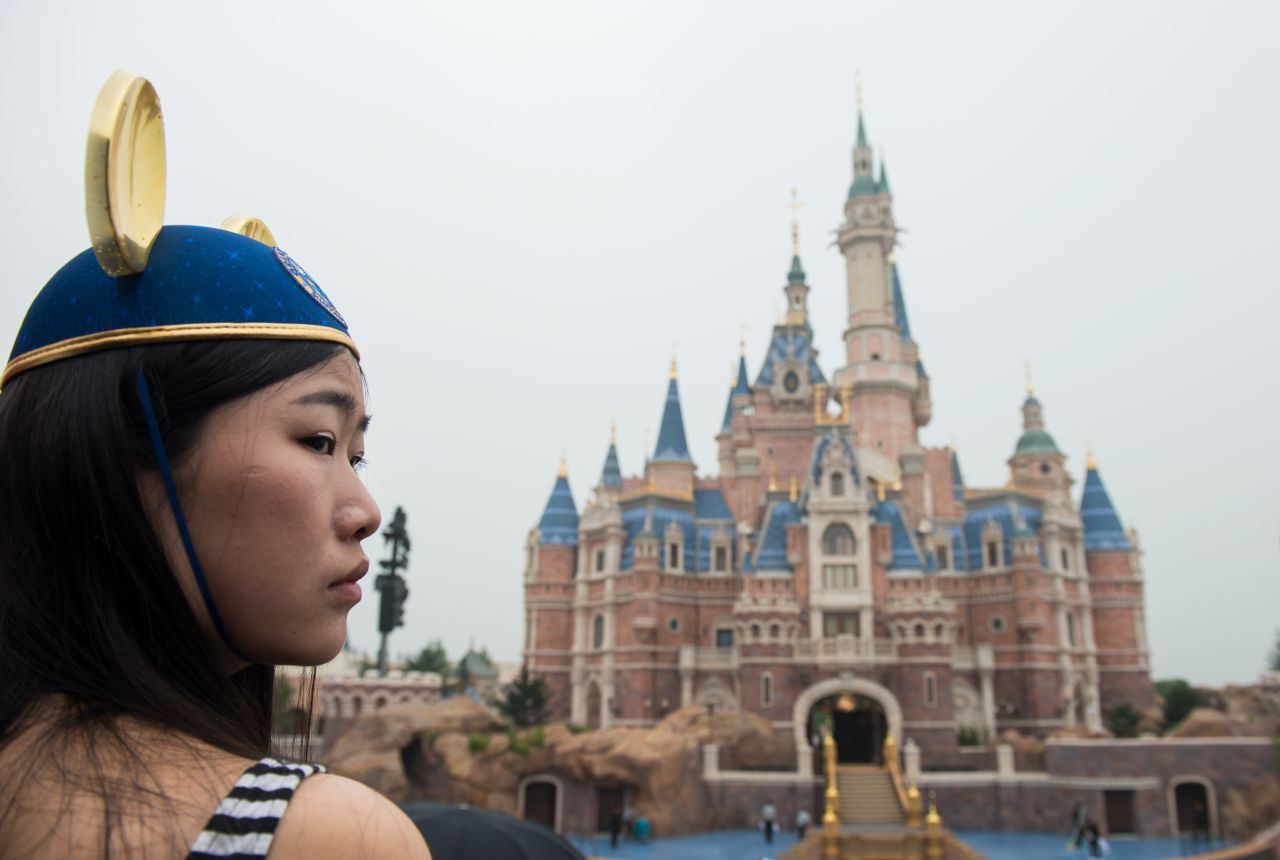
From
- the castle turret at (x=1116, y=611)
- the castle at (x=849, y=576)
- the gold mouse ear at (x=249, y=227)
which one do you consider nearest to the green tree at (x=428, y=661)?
the castle at (x=849, y=576)

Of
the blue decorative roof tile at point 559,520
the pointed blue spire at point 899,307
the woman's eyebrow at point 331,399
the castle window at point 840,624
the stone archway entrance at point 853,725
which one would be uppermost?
the pointed blue spire at point 899,307

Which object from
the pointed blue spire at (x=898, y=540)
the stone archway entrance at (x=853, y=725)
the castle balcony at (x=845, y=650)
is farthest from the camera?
the pointed blue spire at (x=898, y=540)

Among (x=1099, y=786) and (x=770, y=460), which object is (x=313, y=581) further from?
(x=770, y=460)

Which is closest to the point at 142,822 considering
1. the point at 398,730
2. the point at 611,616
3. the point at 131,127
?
the point at 131,127

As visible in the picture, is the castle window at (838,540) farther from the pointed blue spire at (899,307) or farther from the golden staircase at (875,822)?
the pointed blue spire at (899,307)

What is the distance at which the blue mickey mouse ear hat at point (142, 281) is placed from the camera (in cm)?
125

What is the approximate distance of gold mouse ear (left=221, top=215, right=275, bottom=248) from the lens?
1.67 m

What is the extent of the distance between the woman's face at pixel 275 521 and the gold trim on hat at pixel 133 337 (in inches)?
3.4

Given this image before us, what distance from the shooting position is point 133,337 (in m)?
1.31

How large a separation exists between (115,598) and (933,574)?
32534 millimetres

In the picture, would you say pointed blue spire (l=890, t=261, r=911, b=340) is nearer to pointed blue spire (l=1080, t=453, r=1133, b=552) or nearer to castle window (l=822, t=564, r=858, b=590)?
pointed blue spire (l=1080, t=453, r=1133, b=552)

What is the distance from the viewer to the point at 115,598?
4.10 ft

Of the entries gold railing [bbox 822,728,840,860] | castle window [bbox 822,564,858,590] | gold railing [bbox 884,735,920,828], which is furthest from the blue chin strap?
castle window [bbox 822,564,858,590]

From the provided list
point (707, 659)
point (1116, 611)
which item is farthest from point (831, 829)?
point (1116, 611)
